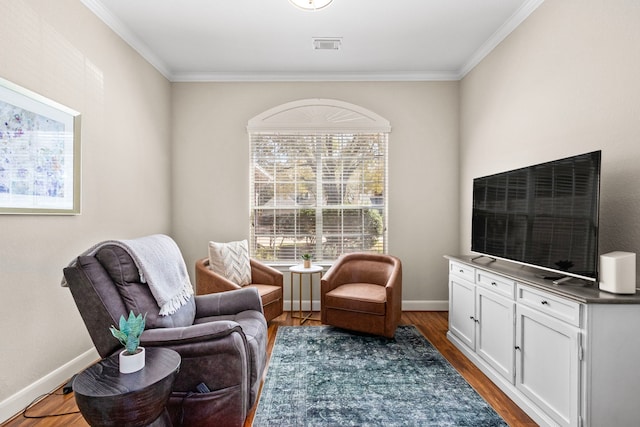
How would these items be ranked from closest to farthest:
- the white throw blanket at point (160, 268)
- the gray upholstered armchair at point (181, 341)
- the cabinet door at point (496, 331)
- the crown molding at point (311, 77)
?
1. the gray upholstered armchair at point (181, 341)
2. the white throw blanket at point (160, 268)
3. the cabinet door at point (496, 331)
4. the crown molding at point (311, 77)

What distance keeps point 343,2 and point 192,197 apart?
268 centimetres

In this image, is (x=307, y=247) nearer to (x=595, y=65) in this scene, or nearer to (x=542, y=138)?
(x=542, y=138)

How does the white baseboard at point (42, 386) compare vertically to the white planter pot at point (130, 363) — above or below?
below

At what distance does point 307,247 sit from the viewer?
4.18 meters

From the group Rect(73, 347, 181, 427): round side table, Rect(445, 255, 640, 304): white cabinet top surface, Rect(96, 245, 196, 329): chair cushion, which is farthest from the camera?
Rect(96, 245, 196, 329): chair cushion

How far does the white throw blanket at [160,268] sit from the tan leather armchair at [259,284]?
32.3 inches

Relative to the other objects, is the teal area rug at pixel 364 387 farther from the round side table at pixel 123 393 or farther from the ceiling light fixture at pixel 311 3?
the ceiling light fixture at pixel 311 3

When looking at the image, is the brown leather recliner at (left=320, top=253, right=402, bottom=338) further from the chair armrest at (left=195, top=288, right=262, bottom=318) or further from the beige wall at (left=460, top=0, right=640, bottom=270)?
the beige wall at (left=460, top=0, right=640, bottom=270)

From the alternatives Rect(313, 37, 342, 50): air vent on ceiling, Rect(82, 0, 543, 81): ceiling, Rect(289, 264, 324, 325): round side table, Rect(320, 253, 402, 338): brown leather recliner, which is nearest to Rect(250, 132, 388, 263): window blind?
Rect(289, 264, 324, 325): round side table

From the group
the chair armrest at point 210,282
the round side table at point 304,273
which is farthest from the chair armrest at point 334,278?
the chair armrest at point 210,282

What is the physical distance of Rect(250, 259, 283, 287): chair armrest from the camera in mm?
3648

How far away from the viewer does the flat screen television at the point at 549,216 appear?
1.83m

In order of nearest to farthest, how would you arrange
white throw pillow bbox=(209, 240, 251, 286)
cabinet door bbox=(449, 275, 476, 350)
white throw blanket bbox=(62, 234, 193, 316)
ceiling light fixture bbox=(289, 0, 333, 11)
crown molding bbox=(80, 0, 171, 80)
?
white throw blanket bbox=(62, 234, 193, 316), ceiling light fixture bbox=(289, 0, 333, 11), crown molding bbox=(80, 0, 171, 80), cabinet door bbox=(449, 275, 476, 350), white throw pillow bbox=(209, 240, 251, 286)

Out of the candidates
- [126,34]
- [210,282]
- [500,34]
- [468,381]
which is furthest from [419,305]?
[126,34]
